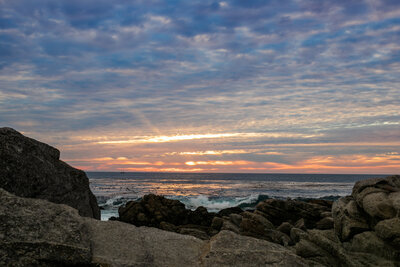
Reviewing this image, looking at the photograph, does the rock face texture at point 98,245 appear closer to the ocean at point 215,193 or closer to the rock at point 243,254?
the rock at point 243,254

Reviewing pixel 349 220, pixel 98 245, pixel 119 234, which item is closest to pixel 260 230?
pixel 349 220

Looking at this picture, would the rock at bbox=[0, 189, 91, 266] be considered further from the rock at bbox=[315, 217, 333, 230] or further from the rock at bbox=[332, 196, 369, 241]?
the rock at bbox=[315, 217, 333, 230]

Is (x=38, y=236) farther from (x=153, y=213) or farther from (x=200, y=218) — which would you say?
(x=200, y=218)

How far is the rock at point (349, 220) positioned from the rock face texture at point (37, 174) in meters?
7.28

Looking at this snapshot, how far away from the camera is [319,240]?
7832 mm

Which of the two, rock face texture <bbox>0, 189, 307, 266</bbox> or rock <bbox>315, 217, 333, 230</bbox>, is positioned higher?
rock face texture <bbox>0, 189, 307, 266</bbox>

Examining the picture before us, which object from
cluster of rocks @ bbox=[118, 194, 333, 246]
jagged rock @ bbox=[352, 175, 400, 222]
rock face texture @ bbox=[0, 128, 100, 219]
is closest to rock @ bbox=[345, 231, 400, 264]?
jagged rock @ bbox=[352, 175, 400, 222]

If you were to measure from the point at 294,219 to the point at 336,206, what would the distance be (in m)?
11.2

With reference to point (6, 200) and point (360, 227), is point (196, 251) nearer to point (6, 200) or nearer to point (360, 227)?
point (6, 200)

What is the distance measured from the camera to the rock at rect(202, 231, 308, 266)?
5.61 meters

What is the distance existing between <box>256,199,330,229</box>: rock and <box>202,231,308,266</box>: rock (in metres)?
15.4

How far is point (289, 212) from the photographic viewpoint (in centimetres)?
2150

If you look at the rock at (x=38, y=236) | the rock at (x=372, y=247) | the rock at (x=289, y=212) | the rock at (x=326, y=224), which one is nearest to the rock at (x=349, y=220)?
the rock at (x=372, y=247)

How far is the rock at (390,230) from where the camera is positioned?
26.0 ft
